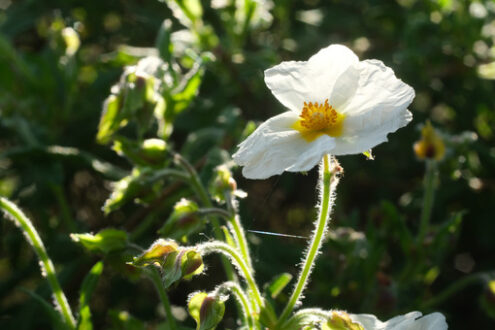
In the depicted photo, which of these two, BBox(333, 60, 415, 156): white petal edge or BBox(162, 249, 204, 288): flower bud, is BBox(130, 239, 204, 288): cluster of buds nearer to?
BBox(162, 249, 204, 288): flower bud

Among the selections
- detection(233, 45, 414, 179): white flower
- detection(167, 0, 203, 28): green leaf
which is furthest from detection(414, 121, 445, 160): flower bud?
detection(167, 0, 203, 28): green leaf

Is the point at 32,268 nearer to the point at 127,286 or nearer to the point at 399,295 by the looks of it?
the point at 127,286

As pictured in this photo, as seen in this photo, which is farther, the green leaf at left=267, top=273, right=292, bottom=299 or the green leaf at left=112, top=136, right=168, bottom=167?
the green leaf at left=112, top=136, right=168, bottom=167

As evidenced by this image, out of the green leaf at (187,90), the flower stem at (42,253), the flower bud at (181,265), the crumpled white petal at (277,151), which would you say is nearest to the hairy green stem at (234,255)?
the flower bud at (181,265)

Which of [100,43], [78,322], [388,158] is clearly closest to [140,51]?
[100,43]

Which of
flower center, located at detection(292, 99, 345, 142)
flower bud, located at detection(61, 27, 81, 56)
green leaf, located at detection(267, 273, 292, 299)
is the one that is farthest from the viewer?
flower bud, located at detection(61, 27, 81, 56)

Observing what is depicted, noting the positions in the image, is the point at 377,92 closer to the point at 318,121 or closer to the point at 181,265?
the point at 318,121
